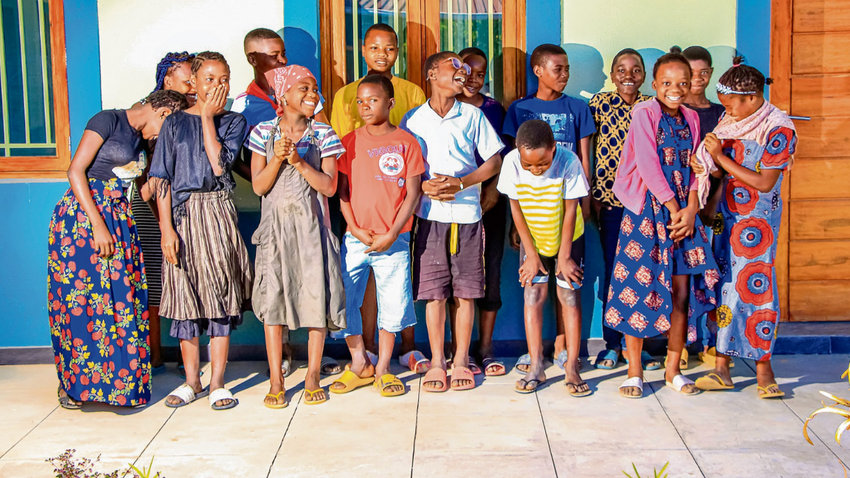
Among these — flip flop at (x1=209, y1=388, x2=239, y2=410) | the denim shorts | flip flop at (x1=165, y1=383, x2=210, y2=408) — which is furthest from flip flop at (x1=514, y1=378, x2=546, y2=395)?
flip flop at (x1=165, y1=383, x2=210, y2=408)

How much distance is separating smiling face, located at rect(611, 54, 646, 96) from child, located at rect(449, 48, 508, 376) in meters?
0.73

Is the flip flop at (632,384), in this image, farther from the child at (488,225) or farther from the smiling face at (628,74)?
the smiling face at (628,74)

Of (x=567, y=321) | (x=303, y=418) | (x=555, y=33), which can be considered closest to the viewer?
(x=303, y=418)

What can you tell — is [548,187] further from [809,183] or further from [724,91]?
[809,183]

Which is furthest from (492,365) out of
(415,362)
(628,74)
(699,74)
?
(699,74)

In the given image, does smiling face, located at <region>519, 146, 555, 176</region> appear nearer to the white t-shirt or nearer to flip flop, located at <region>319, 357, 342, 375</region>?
the white t-shirt

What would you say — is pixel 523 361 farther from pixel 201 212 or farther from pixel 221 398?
pixel 201 212

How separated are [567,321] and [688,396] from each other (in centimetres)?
77

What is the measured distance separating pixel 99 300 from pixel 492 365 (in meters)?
2.27

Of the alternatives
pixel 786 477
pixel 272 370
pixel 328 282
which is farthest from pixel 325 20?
pixel 786 477

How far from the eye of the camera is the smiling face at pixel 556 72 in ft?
15.9

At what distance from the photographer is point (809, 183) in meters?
5.42

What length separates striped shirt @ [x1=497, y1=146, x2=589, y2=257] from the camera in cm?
448

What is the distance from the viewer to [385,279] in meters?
4.62
